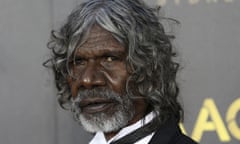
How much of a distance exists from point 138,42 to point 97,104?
0.25 metres

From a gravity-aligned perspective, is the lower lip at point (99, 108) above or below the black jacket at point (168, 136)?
above

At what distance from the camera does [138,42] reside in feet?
8.07

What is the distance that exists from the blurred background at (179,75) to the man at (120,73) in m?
0.76

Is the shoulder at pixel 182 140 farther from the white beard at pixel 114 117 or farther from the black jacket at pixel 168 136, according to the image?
the white beard at pixel 114 117

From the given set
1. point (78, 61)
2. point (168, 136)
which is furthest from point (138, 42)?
point (168, 136)

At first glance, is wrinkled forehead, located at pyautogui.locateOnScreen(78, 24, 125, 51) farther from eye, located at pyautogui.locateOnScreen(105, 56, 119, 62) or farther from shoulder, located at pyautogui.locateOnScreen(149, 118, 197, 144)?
shoulder, located at pyautogui.locateOnScreen(149, 118, 197, 144)

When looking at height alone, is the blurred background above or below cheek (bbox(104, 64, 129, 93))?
below

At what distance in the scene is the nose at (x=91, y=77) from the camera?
2.38 m

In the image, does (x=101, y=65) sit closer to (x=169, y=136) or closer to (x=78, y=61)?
(x=78, y=61)

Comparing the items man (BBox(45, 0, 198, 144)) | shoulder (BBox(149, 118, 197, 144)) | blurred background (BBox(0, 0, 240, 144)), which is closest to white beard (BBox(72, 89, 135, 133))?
man (BBox(45, 0, 198, 144))

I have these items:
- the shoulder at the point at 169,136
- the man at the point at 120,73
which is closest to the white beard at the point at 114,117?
the man at the point at 120,73

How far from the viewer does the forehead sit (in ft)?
7.95

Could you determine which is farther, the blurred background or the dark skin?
the blurred background

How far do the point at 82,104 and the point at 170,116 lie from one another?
324mm
